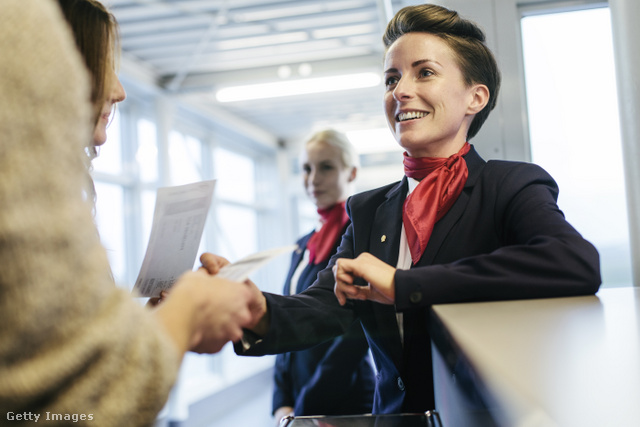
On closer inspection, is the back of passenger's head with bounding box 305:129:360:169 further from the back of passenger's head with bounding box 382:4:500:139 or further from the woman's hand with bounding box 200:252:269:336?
the woman's hand with bounding box 200:252:269:336

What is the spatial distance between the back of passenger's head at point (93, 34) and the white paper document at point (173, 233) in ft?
0.96

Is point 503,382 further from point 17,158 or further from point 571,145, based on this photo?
point 571,145

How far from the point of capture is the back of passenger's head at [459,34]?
1708 millimetres

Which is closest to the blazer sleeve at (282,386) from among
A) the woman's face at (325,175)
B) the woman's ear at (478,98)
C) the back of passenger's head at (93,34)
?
the woman's face at (325,175)

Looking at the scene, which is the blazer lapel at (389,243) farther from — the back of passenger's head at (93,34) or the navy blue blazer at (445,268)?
the back of passenger's head at (93,34)

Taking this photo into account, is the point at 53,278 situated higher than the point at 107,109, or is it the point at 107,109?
the point at 107,109

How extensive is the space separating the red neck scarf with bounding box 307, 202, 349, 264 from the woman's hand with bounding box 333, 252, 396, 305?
1.31 m

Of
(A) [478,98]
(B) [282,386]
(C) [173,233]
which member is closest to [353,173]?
(B) [282,386]

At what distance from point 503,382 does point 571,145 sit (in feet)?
5.97

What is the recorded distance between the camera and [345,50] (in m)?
7.62

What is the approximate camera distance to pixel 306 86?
7805 millimetres

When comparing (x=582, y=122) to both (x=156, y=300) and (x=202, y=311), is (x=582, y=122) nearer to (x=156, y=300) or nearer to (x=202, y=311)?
(x=156, y=300)

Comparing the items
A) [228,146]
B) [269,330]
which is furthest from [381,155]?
[269,330]

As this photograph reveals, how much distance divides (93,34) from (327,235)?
180 centimetres
